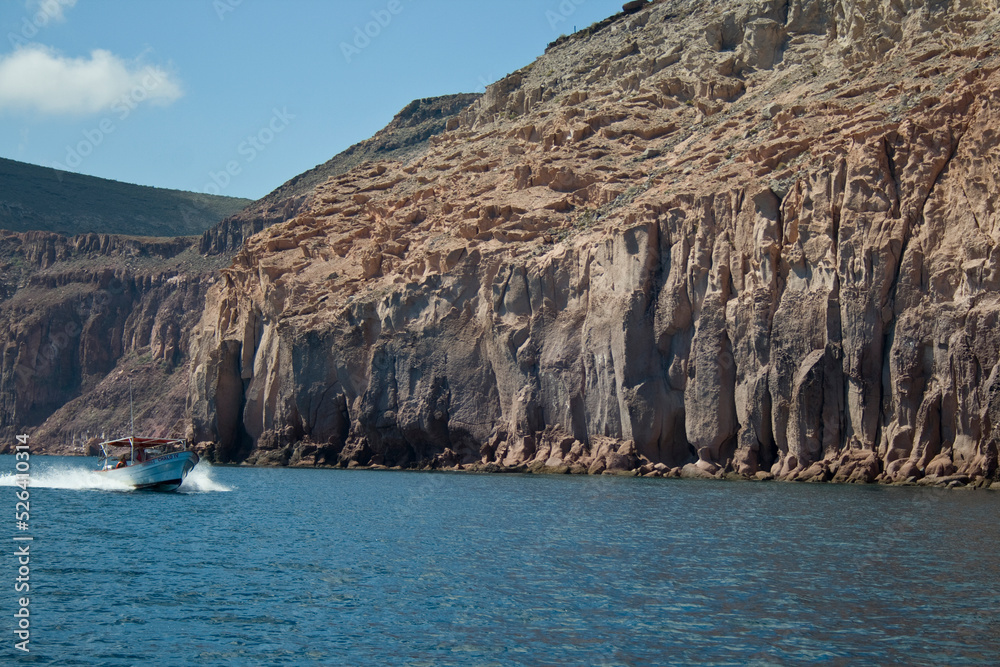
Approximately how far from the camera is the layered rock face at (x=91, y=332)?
130250mm

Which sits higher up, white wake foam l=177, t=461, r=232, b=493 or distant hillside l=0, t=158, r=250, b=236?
distant hillside l=0, t=158, r=250, b=236

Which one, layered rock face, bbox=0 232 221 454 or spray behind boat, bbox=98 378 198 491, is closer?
spray behind boat, bbox=98 378 198 491

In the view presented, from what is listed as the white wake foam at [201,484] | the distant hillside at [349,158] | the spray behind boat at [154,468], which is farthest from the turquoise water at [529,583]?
the distant hillside at [349,158]

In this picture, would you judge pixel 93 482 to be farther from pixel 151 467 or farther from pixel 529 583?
pixel 529 583

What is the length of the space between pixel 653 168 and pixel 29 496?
4204 centimetres

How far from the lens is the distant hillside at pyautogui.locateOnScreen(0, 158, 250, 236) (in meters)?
169

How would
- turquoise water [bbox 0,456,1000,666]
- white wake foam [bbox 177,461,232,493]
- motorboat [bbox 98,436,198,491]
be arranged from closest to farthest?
1. turquoise water [bbox 0,456,1000,666]
2. motorboat [bbox 98,436,198,491]
3. white wake foam [bbox 177,461,232,493]

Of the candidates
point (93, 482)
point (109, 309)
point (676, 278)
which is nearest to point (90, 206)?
point (109, 309)

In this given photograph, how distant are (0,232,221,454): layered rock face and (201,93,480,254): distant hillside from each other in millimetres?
5343

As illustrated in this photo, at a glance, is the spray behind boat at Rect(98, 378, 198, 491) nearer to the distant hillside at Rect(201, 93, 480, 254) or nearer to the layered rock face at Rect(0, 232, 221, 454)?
the layered rock face at Rect(0, 232, 221, 454)

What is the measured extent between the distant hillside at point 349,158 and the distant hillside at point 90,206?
98.3 feet

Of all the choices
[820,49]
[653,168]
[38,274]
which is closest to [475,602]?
[653,168]

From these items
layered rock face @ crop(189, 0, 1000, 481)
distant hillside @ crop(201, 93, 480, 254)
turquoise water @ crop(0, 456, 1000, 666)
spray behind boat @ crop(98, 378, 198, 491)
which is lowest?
turquoise water @ crop(0, 456, 1000, 666)

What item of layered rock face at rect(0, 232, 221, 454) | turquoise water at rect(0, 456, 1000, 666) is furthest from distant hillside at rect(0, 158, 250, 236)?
turquoise water at rect(0, 456, 1000, 666)
